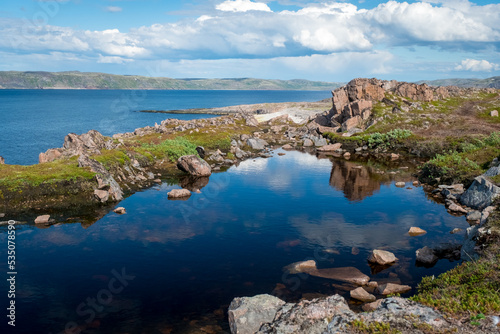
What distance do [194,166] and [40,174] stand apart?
85.0 ft

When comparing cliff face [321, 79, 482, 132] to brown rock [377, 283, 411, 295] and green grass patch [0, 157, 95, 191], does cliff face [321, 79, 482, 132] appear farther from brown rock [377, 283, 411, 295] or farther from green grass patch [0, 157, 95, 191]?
brown rock [377, 283, 411, 295]

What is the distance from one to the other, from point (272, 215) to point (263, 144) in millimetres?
54501

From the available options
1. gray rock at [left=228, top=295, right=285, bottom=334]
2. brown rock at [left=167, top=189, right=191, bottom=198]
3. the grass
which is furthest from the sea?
the grass

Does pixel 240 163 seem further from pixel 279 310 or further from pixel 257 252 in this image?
pixel 279 310

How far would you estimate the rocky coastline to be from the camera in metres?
20.2

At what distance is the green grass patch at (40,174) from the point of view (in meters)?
46.8

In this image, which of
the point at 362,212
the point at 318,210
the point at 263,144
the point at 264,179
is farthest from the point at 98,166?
the point at 263,144

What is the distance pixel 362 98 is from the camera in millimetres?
115062

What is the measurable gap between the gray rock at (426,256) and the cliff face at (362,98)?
240 feet

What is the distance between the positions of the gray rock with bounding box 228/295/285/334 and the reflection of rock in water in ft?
107

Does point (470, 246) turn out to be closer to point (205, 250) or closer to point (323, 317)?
point (323, 317)

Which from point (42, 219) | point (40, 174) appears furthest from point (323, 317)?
point (40, 174)

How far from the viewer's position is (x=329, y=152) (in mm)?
92312

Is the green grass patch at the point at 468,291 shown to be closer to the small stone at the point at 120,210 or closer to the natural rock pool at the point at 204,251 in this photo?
the natural rock pool at the point at 204,251
